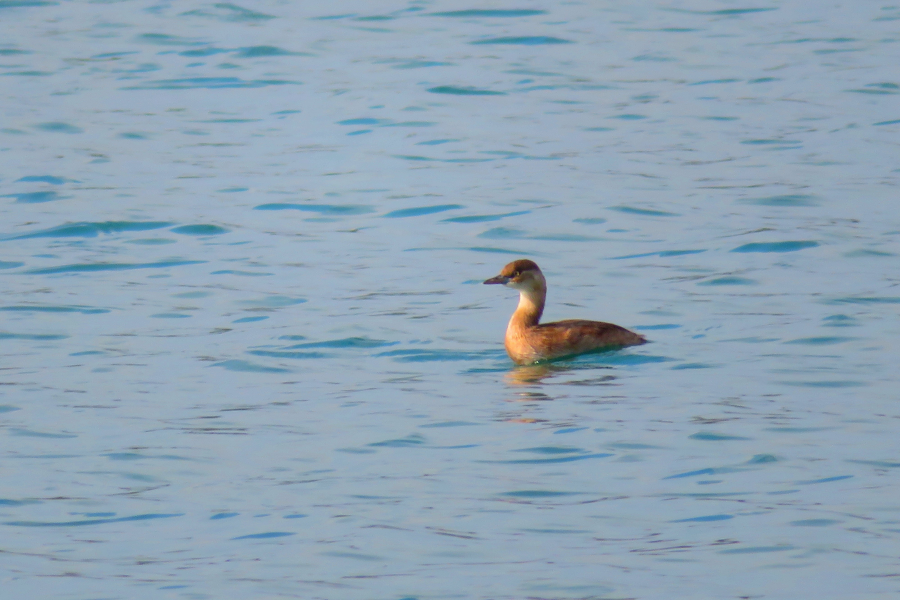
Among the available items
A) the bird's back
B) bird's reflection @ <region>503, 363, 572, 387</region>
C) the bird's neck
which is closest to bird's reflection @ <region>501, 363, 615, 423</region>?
bird's reflection @ <region>503, 363, 572, 387</region>

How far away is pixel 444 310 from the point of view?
1321cm

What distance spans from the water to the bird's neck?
500 mm

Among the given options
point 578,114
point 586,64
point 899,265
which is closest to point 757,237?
point 899,265

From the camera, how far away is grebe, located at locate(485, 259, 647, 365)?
11.5 metres

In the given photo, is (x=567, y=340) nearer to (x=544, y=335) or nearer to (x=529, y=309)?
(x=544, y=335)

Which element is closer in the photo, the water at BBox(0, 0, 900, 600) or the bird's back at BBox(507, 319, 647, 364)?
the water at BBox(0, 0, 900, 600)

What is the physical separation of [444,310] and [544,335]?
1.71m

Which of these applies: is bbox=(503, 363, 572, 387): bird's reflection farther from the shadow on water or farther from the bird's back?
the bird's back

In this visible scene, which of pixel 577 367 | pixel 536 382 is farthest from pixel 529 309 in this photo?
pixel 536 382

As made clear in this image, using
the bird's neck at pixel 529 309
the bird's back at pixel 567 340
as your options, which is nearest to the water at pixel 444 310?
the bird's back at pixel 567 340

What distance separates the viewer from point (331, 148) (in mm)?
20547

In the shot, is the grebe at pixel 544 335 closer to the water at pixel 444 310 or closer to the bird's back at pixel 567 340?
the bird's back at pixel 567 340

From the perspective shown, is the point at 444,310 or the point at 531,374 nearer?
the point at 531,374

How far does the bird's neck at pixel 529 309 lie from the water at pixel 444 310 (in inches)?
19.7
